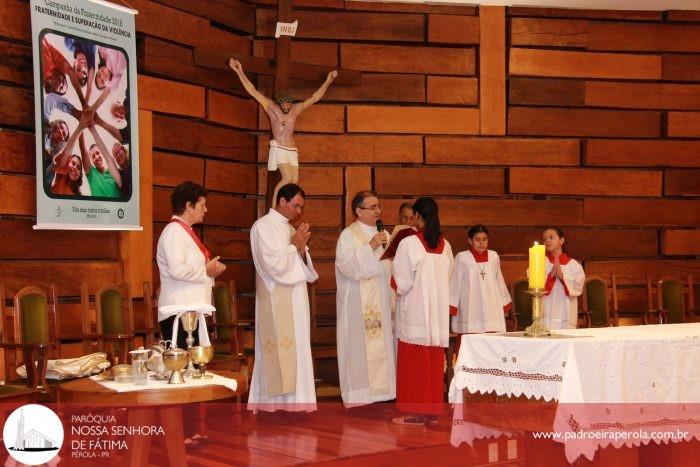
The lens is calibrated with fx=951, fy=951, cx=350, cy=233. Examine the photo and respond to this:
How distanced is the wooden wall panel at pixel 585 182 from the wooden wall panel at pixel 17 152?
4597mm

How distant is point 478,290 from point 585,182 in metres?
2.00

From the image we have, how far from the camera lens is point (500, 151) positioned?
359 inches

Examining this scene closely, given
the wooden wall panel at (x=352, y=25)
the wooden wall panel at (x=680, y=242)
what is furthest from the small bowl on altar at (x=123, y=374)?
the wooden wall panel at (x=680, y=242)

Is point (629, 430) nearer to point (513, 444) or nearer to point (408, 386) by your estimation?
point (513, 444)

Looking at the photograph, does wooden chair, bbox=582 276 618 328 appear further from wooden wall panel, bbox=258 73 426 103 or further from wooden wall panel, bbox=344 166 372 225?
wooden wall panel, bbox=258 73 426 103

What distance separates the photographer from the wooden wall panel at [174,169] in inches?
296

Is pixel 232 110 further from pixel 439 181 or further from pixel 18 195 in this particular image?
pixel 18 195

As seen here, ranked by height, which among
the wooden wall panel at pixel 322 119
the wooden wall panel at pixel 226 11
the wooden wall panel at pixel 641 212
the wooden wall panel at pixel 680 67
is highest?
the wooden wall panel at pixel 226 11

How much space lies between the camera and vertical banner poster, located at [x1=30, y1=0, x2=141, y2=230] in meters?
6.20

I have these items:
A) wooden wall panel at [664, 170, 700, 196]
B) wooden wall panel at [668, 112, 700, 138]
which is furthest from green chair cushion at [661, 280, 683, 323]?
wooden wall panel at [668, 112, 700, 138]

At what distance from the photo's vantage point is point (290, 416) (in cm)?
639

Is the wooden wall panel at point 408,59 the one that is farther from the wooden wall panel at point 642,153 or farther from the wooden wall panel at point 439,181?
the wooden wall panel at point 642,153

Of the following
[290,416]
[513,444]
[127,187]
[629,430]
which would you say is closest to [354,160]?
[127,187]

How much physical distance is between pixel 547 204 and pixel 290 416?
3944 mm
